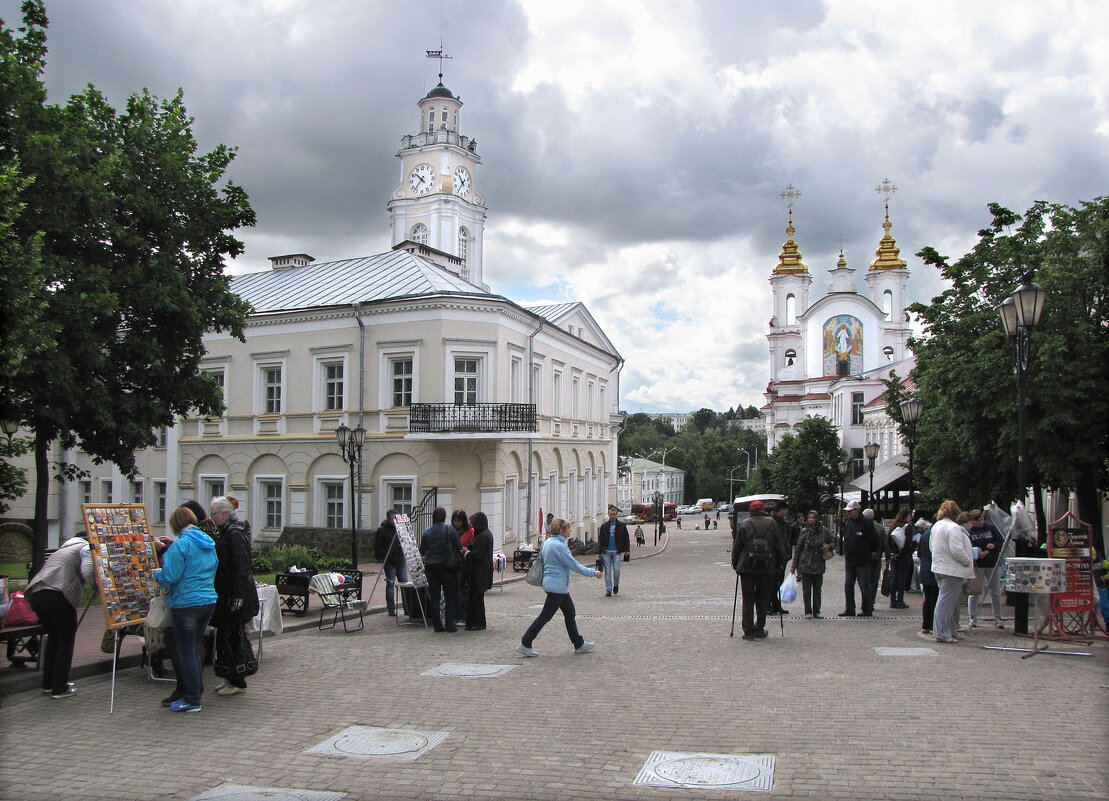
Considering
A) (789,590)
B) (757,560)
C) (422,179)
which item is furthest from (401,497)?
(422,179)

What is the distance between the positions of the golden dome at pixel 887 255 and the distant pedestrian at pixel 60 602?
3360 inches

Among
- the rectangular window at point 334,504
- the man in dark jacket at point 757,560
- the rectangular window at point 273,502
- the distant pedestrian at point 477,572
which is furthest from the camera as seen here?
the rectangular window at point 273,502

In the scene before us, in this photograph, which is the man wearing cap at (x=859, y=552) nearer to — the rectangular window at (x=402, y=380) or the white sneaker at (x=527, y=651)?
the white sneaker at (x=527, y=651)

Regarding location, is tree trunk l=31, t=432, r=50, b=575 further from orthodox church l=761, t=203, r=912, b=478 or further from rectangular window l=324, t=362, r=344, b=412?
orthodox church l=761, t=203, r=912, b=478

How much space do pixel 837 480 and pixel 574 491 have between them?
2119cm

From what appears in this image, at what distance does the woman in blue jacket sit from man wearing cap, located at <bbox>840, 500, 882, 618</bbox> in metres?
9.59

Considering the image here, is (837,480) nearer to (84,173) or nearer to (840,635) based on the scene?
(840,635)

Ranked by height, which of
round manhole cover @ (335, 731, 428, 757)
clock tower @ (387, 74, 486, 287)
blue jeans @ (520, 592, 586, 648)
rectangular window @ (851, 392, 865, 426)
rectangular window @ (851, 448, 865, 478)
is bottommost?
round manhole cover @ (335, 731, 428, 757)

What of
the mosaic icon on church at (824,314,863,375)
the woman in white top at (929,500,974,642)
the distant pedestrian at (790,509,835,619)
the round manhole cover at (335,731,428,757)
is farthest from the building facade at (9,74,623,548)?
the mosaic icon on church at (824,314,863,375)

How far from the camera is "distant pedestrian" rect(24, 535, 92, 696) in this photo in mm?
8148

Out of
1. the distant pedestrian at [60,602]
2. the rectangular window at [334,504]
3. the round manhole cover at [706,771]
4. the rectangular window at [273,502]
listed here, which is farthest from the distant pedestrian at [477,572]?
the rectangular window at [273,502]

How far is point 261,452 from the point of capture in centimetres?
3000

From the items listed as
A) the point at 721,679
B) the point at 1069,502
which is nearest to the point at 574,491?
the point at 1069,502

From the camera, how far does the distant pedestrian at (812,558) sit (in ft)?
43.1
